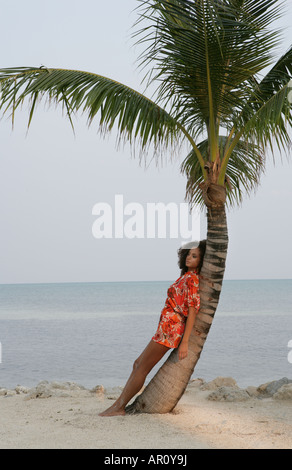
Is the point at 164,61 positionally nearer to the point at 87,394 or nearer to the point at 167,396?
the point at 167,396

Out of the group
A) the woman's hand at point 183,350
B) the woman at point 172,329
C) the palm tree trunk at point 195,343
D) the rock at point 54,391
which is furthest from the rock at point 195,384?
the woman's hand at point 183,350

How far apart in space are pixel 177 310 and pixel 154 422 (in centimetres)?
110

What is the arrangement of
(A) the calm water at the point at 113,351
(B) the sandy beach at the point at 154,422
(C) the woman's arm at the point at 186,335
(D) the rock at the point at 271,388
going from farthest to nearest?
(A) the calm water at the point at 113,351 < (D) the rock at the point at 271,388 < (C) the woman's arm at the point at 186,335 < (B) the sandy beach at the point at 154,422

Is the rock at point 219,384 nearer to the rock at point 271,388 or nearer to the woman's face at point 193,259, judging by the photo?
the rock at point 271,388

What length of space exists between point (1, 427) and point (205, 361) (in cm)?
863

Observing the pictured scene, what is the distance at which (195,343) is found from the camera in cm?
554

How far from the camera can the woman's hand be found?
5398mm

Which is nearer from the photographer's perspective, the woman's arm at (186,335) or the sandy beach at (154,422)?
the sandy beach at (154,422)

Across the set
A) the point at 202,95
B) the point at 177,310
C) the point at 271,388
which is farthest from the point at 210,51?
the point at 271,388

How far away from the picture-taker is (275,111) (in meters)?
5.59

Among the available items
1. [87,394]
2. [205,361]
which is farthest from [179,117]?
[205,361]

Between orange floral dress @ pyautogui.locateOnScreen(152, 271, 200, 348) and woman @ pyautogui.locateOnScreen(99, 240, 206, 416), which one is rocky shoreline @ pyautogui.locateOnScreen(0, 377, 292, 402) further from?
orange floral dress @ pyautogui.locateOnScreen(152, 271, 200, 348)

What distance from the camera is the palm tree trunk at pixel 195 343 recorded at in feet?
18.1

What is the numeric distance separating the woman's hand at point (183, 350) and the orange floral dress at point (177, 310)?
9cm
